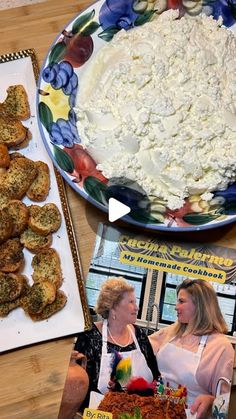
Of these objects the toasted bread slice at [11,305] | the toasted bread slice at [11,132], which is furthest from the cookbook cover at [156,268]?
the toasted bread slice at [11,132]

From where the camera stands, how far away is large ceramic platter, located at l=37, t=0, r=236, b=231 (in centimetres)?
85

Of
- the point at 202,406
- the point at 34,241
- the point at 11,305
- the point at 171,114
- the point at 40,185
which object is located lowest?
the point at 202,406

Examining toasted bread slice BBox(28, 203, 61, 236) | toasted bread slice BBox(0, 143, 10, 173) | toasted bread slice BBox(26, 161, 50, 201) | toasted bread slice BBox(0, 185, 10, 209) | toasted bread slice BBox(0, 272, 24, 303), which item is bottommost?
toasted bread slice BBox(0, 272, 24, 303)

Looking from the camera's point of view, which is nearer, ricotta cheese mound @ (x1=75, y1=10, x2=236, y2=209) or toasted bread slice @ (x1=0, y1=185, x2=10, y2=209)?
ricotta cheese mound @ (x1=75, y1=10, x2=236, y2=209)

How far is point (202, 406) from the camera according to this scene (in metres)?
0.91

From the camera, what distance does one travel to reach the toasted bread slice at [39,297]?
92 cm

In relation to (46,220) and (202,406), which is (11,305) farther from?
(202,406)

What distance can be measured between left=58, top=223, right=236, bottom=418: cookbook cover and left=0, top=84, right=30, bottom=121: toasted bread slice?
0.83ft

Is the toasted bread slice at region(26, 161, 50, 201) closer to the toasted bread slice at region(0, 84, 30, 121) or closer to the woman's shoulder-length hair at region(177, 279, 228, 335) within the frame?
the toasted bread slice at region(0, 84, 30, 121)

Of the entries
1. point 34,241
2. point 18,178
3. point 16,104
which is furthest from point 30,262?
point 16,104

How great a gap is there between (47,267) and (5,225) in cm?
10

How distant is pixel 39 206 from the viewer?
0.98 m

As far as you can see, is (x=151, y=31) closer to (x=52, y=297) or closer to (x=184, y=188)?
(x=184, y=188)

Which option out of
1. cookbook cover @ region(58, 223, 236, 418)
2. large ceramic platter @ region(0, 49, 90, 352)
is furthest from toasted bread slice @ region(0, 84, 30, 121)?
cookbook cover @ region(58, 223, 236, 418)
